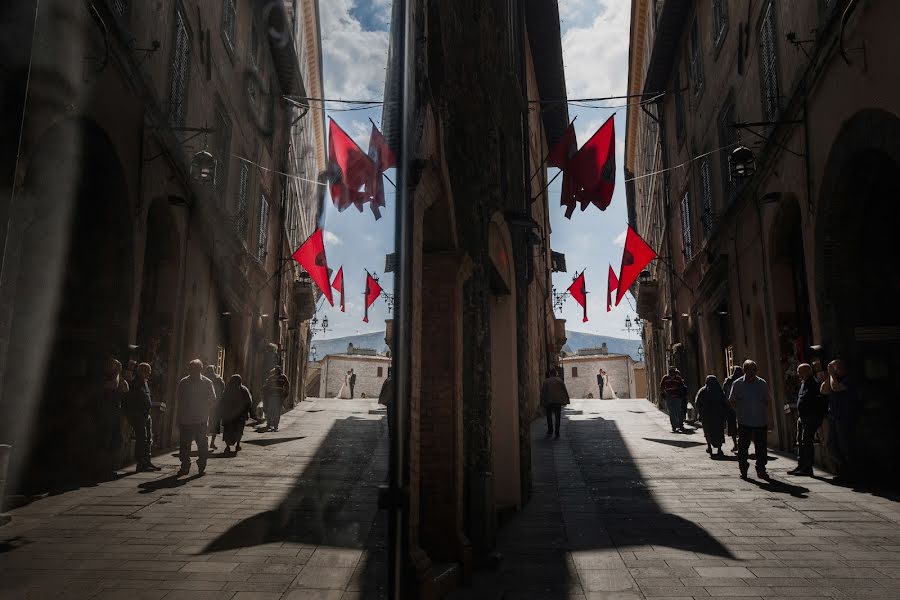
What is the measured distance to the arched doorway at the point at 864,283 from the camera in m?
8.38

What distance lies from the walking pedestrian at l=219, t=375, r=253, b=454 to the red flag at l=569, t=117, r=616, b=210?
1060 cm

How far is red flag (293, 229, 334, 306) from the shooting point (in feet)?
8.96

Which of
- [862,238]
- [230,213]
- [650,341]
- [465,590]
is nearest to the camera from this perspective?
[230,213]

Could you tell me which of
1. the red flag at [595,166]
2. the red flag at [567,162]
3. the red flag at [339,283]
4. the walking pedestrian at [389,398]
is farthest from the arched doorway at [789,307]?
the red flag at [339,283]

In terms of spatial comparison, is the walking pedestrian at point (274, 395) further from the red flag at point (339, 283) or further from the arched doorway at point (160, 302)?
the arched doorway at point (160, 302)

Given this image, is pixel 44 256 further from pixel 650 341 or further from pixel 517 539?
pixel 650 341

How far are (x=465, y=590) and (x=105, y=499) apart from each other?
13.4 feet

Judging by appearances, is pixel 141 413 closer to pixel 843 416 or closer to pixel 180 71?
pixel 180 71

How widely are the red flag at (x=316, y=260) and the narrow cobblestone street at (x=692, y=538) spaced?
10.7 ft

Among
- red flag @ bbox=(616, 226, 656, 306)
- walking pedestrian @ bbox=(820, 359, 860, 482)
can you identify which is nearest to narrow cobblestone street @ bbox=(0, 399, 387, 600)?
walking pedestrian @ bbox=(820, 359, 860, 482)

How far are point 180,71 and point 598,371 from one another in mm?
60783

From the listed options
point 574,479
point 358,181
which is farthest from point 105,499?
point 574,479

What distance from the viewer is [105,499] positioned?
69.2 inches

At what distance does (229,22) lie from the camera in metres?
2.22
